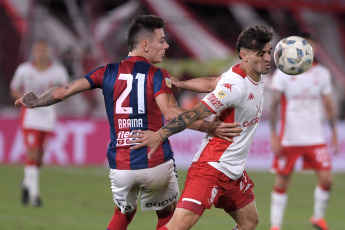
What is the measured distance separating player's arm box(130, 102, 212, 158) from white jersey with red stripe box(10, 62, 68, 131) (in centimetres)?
557

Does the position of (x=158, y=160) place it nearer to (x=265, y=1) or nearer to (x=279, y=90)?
(x=279, y=90)

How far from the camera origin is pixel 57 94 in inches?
235

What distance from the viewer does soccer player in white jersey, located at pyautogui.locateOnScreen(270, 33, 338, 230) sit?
8.89 meters

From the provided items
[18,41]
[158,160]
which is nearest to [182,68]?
[18,41]

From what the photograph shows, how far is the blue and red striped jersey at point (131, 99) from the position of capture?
5.89 meters

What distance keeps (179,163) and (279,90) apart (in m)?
7.79

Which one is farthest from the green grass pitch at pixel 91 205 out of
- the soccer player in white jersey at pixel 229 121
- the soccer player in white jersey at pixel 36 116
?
the soccer player in white jersey at pixel 229 121

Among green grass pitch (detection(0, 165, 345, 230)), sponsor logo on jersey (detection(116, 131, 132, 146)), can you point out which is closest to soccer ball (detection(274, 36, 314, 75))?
sponsor logo on jersey (detection(116, 131, 132, 146))

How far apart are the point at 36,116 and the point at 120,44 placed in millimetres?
11141

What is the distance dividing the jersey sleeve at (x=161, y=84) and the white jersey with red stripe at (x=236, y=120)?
16.0 inches

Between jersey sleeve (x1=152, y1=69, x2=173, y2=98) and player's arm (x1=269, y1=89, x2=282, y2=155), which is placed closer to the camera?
jersey sleeve (x1=152, y1=69, x2=173, y2=98)

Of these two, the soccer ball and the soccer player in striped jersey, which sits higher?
the soccer ball

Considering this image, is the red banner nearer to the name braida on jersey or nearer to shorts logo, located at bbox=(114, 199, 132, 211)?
shorts logo, located at bbox=(114, 199, 132, 211)

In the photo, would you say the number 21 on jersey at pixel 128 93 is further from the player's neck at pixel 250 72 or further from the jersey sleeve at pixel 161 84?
the player's neck at pixel 250 72
